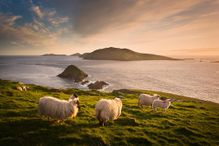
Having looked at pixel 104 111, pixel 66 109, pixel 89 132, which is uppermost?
pixel 66 109

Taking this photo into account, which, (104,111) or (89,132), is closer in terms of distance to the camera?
(89,132)

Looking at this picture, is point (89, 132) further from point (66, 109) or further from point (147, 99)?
point (147, 99)

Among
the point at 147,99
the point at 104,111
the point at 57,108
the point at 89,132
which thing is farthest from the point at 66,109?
the point at 147,99

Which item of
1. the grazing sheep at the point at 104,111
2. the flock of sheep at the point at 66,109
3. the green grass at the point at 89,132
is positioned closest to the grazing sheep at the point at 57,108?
the flock of sheep at the point at 66,109

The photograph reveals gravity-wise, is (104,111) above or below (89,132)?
above

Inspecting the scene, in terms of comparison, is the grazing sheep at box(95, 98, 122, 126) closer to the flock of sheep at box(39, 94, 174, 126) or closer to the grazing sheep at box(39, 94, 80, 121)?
the flock of sheep at box(39, 94, 174, 126)

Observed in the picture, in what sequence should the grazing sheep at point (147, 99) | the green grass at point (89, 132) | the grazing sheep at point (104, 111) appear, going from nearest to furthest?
the green grass at point (89, 132), the grazing sheep at point (104, 111), the grazing sheep at point (147, 99)

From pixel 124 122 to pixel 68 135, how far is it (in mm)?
5613

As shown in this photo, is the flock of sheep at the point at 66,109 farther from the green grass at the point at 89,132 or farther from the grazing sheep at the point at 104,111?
the green grass at the point at 89,132

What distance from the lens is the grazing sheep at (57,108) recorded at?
1070 centimetres

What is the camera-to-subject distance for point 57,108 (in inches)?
422

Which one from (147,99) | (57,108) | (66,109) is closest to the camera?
(57,108)

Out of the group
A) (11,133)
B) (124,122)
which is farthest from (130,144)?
(11,133)

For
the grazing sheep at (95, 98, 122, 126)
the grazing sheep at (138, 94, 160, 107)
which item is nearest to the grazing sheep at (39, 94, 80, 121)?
the grazing sheep at (95, 98, 122, 126)
